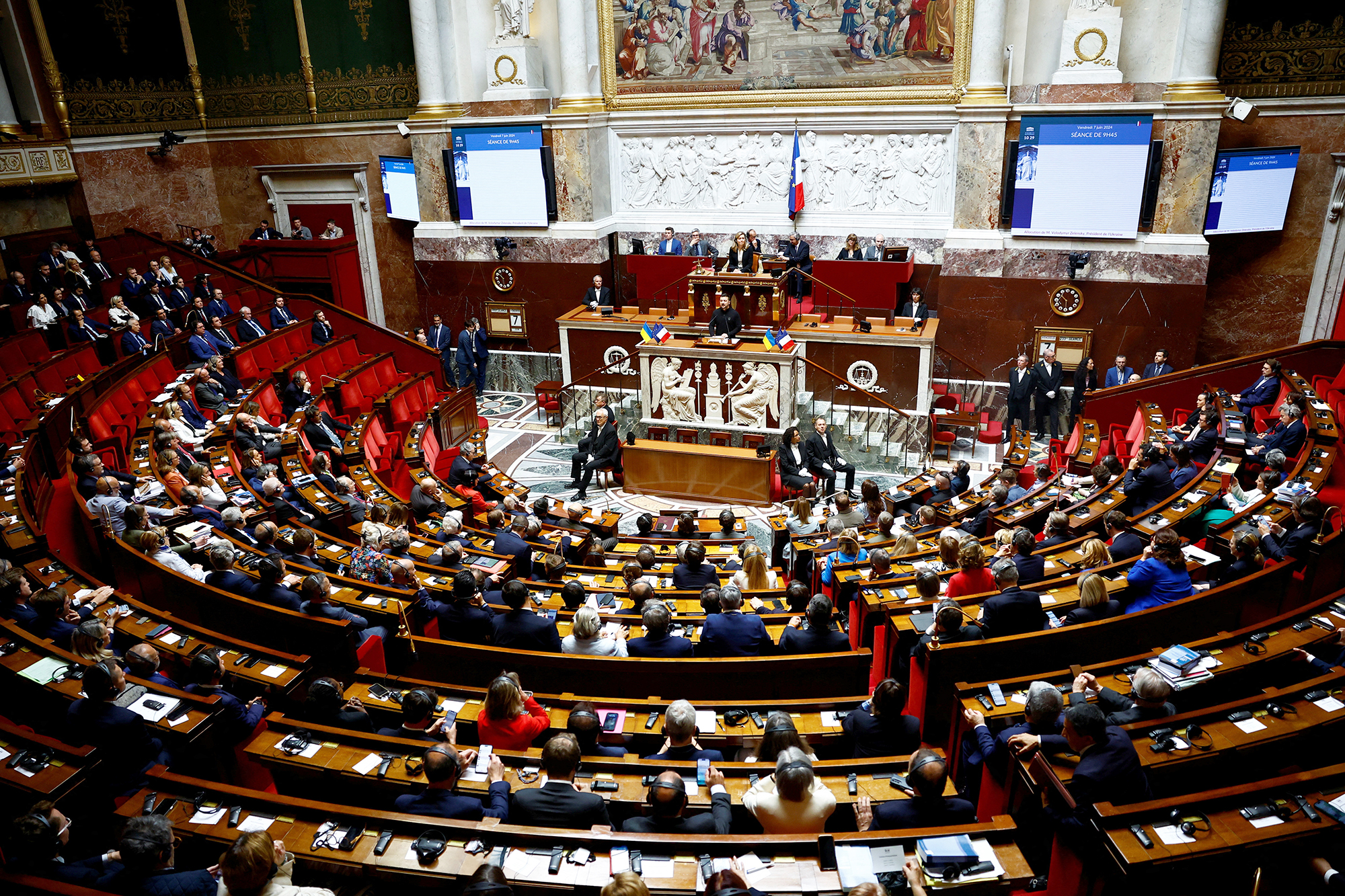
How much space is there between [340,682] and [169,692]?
965 mm

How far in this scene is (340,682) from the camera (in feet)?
18.0

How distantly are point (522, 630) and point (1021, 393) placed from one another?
403 inches

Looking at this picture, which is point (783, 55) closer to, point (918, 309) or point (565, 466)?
point (918, 309)

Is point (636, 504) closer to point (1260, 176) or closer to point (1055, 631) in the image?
point (1055, 631)

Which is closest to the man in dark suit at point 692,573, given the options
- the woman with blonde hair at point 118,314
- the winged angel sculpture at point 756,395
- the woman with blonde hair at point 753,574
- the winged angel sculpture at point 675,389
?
the woman with blonde hair at point 753,574

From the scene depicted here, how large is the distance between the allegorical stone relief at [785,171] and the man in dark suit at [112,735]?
1417 centimetres

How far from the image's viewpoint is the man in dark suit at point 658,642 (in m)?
5.92

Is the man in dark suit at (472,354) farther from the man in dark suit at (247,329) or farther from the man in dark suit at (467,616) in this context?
the man in dark suit at (467,616)

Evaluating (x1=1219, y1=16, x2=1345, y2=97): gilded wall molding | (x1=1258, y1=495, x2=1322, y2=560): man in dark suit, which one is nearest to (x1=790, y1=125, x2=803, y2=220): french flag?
(x1=1219, y1=16, x2=1345, y2=97): gilded wall molding

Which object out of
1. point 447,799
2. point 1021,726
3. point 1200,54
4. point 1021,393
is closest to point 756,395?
point 1021,393

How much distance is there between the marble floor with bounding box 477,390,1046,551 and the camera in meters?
11.7

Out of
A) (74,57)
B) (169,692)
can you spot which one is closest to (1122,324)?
(169,692)

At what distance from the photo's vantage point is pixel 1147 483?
29.0ft

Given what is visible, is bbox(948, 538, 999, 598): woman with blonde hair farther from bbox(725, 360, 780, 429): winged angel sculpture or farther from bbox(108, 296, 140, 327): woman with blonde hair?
bbox(108, 296, 140, 327): woman with blonde hair
